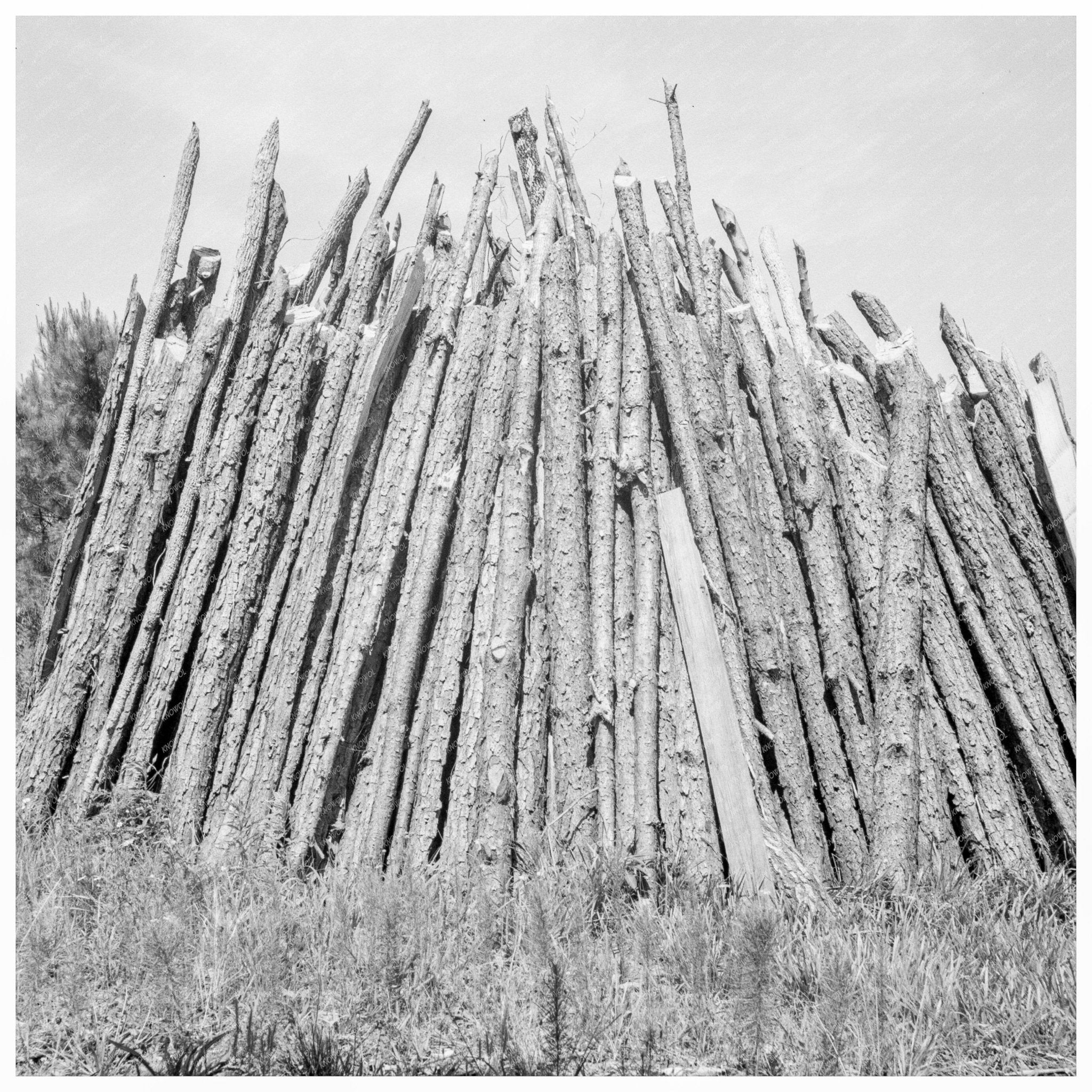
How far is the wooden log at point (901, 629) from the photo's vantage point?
374 centimetres

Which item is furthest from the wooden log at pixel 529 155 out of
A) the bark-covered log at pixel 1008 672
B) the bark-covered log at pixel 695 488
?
the bark-covered log at pixel 1008 672

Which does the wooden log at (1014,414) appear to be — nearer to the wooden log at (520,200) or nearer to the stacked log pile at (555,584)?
the stacked log pile at (555,584)

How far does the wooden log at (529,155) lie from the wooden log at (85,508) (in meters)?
2.67

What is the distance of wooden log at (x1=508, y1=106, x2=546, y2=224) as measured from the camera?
230 inches

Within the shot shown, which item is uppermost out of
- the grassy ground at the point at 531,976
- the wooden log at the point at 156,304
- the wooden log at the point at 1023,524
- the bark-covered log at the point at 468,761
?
the wooden log at the point at 156,304

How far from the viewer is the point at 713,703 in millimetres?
3893

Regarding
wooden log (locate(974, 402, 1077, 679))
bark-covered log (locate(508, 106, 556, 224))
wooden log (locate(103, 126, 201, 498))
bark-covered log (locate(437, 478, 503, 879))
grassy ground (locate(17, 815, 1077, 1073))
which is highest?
bark-covered log (locate(508, 106, 556, 224))

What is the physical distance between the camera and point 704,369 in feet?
15.1

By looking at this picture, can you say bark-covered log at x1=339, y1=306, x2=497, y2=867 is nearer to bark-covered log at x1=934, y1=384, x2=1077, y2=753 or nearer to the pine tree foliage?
bark-covered log at x1=934, y1=384, x2=1077, y2=753

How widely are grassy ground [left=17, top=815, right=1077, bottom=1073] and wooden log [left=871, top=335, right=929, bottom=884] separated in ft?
0.97

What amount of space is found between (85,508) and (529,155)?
3.72m

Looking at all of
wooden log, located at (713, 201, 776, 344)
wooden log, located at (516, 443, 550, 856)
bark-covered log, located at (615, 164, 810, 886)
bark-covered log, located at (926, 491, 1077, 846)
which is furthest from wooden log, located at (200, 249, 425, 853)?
bark-covered log, located at (926, 491, 1077, 846)
